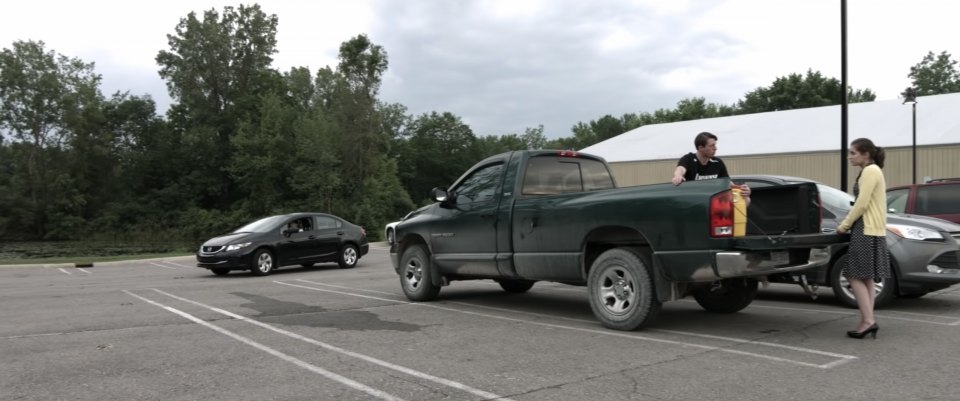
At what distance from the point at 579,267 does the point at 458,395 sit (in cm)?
286

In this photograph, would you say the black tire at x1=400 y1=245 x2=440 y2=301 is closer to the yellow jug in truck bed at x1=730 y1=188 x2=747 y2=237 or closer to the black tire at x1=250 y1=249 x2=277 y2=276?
the yellow jug in truck bed at x1=730 y1=188 x2=747 y2=237

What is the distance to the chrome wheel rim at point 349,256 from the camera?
56.0 feet

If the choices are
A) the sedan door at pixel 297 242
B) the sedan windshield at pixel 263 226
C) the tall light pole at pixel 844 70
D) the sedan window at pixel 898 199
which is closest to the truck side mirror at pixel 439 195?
the sedan window at pixel 898 199

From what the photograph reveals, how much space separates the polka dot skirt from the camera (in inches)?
237

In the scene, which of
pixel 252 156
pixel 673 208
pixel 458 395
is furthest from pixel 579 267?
pixel 252 156

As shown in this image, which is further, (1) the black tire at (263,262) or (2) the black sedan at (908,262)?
(1) the black tire at (263,262)

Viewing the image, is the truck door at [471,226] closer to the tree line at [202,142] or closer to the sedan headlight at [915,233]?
the sedan headlight at [915,233]

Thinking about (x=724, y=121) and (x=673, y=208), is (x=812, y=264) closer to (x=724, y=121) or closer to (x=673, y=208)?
(x=673, y=208)

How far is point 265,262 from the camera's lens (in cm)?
1523

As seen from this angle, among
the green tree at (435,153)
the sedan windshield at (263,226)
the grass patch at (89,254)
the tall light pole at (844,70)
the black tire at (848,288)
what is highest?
the green tree at (435,153)

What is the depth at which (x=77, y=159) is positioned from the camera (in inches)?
2382

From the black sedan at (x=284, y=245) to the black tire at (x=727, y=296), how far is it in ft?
34.9

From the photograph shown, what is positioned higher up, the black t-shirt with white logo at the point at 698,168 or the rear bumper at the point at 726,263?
the black t-shirt with white logo at the point at 698,168

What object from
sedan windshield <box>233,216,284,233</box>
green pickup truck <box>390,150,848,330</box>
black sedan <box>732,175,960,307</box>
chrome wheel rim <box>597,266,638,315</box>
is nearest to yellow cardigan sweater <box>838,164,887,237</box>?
green pickup truck <box>390,150,848,330</box>
